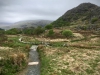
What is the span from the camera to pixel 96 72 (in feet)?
101

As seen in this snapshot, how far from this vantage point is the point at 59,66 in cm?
3372

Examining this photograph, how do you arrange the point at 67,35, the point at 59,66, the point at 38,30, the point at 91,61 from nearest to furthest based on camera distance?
the point at 59,66 → the point at 91,61 → the point at 67,35 → the point at 38,30

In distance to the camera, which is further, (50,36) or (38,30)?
(38,30)

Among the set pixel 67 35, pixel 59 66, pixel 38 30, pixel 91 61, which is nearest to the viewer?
pixel 59 66

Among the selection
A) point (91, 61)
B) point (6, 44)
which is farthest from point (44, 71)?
point (6, 44)

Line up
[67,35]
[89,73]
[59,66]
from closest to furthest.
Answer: [89,73], [59,66], [67,35]

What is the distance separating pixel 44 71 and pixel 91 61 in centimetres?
1264

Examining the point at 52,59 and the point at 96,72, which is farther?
the point at 52,59

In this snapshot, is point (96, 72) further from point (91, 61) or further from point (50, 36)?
point (50, 36)

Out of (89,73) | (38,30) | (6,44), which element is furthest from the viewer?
(38,30)

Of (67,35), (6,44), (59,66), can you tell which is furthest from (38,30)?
(59,66)

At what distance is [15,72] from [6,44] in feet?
97.9

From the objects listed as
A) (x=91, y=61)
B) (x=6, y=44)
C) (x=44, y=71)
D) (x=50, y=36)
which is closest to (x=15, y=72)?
(x=44, y=71)

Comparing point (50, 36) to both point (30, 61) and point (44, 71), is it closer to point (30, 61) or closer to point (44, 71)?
point (30, 61)
